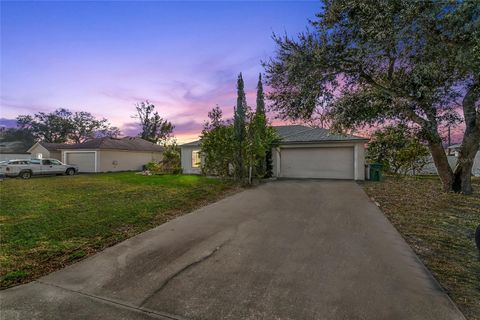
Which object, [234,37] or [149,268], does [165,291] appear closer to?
[149,268]

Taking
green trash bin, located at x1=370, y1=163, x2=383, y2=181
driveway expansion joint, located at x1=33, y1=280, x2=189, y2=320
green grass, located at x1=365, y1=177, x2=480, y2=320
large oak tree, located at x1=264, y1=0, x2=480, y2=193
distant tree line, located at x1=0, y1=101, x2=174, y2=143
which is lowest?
driveway expansion joint, located at x1=33, y1=280, x2=189, y2=320

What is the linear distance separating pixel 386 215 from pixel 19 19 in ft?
40.2

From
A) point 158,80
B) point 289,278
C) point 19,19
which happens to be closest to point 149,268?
point 289,278

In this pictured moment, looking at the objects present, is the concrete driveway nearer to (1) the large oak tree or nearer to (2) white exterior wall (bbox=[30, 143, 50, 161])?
(1) the large oak tree

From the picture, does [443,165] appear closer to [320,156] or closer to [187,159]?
[320,156]

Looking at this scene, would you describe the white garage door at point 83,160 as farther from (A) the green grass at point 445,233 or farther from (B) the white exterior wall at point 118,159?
(A) the green grass at point 445,233

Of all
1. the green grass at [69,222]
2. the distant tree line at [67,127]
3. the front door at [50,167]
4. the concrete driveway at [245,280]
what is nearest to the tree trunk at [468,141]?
the concrete driveway at [245,280]

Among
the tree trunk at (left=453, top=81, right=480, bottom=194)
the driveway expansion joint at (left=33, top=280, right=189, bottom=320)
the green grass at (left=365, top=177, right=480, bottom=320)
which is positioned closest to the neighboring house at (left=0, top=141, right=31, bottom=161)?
the driveway expansion joint at (left=33, top=280, right=189, bottom=320)

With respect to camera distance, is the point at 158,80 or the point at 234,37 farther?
the point at 158,80

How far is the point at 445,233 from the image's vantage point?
524 centimetres

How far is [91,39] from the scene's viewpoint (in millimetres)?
9195

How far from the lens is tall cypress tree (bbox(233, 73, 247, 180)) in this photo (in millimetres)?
12633

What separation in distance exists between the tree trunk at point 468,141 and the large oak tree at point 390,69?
3 cm

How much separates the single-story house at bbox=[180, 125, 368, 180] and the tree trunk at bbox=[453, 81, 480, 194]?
4.71 m
